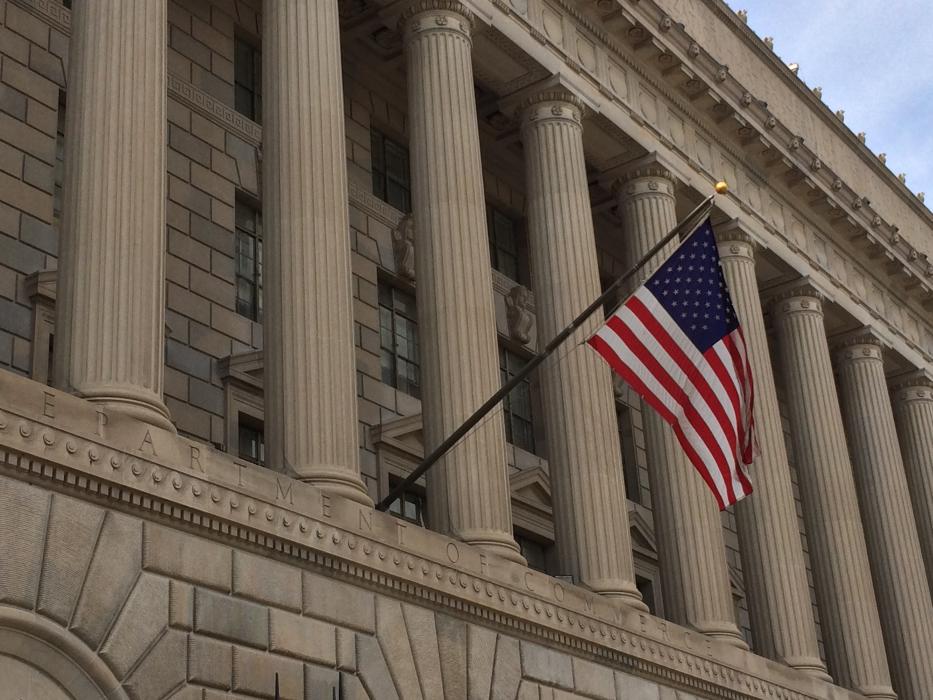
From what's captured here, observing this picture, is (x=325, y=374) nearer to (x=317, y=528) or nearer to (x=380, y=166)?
(x=317, y=528)

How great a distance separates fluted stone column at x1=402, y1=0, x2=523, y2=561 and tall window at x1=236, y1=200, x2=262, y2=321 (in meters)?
3.16

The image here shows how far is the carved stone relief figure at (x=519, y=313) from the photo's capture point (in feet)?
111

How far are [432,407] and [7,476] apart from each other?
30.0ft

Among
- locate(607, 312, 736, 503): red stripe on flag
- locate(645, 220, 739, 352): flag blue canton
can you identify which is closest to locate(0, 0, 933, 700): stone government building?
locate(607, 312, 736, 503): red stripe on flag

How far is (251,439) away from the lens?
26.2m

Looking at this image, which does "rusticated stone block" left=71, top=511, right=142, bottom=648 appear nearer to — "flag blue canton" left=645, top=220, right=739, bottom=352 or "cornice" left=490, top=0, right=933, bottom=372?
"flag blue canton" left=645, top=220, right=739, bottom=352

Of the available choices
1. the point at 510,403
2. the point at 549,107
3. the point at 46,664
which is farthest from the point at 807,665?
the point at 46,664

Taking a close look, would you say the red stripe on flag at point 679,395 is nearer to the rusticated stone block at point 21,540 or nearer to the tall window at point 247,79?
the rusticated stone block at point 21,540

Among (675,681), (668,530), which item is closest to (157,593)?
(675,681)

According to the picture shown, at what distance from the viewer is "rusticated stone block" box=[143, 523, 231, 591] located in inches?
699

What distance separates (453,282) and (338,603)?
22.7ft

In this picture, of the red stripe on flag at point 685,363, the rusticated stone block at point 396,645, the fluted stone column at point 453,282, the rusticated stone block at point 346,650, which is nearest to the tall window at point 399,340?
the fluted stone column at point 453,282

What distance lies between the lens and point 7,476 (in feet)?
53.8

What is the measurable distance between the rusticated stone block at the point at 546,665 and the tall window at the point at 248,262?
767 cm
